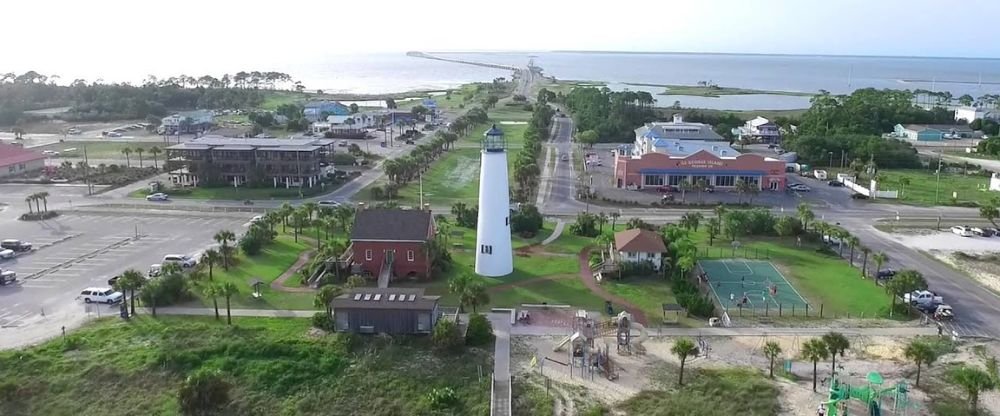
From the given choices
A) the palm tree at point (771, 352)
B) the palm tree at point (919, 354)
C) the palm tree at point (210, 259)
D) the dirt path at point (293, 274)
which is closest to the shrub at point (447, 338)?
the dirt path at point (293, 274)

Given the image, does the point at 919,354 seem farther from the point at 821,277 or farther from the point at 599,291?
the point at 599,291

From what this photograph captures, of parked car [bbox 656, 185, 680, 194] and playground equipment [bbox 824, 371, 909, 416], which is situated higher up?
parked car [bbox 656, 185, 680, 194]

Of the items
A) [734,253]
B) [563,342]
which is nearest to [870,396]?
[563,342]

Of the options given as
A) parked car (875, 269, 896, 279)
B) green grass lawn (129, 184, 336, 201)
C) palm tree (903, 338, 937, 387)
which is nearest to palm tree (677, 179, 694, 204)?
parked car (875, 269, 896, 279)

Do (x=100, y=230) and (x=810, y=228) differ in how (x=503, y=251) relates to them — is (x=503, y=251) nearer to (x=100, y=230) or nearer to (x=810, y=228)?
(x=810, y=228)

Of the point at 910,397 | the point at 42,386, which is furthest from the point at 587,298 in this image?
the point at 42,386

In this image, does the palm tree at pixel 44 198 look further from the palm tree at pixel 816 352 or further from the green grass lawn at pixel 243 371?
the palm tree at pixel 816 352

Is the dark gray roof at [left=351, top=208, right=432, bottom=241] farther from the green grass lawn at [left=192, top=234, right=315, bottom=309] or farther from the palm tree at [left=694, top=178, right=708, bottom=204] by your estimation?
the palm tree at [left=694, top=178, right=708, bottom=204]
